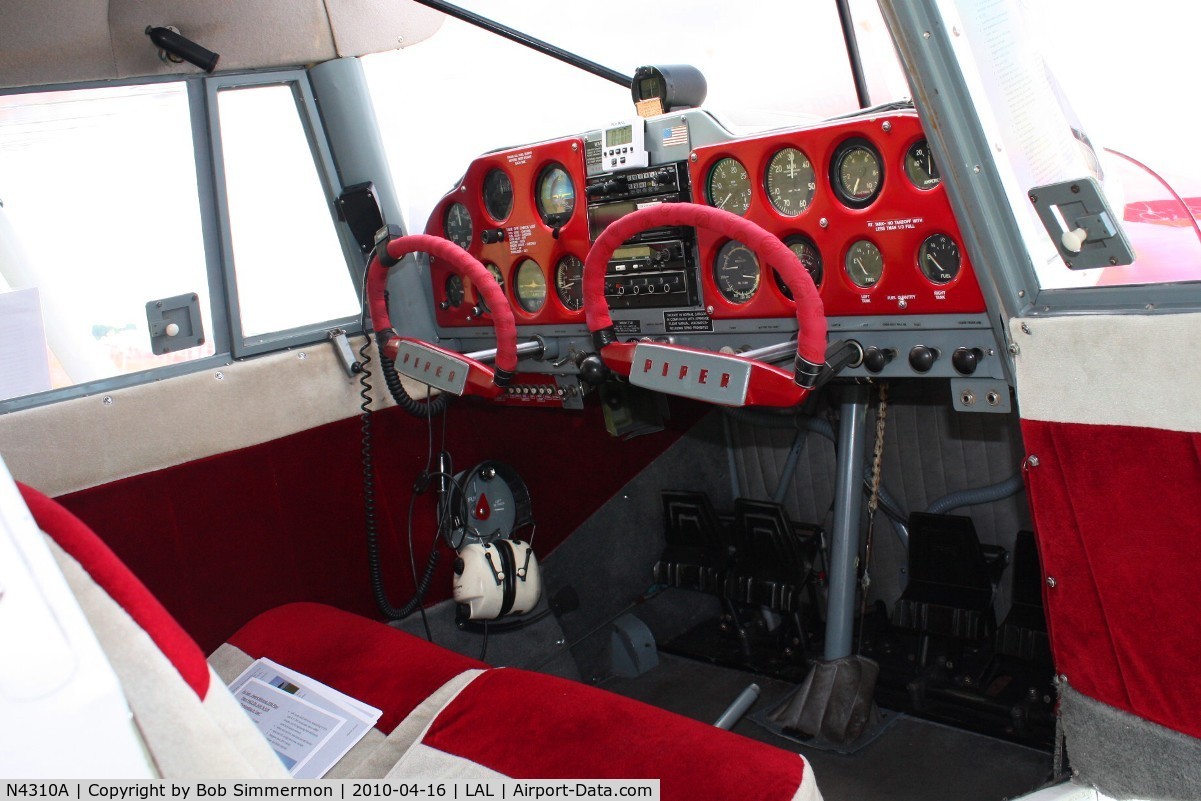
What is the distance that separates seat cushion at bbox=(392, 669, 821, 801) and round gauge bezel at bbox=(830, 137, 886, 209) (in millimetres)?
1196

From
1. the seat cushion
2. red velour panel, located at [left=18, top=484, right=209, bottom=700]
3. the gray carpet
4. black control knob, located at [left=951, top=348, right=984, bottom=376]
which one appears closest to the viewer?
red velour panel, located at [left=18, top=484, right=209, bottom=700]

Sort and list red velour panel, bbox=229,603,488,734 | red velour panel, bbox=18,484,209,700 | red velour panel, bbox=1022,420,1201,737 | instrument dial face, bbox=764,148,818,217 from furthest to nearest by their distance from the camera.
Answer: instrument dial face, bbox=764,148,818,217
red velour panel, bbox=229,603,488,734
red velour panel, bbox=1022,420,1201,737
red velour panel, bbox=18,484,209,700

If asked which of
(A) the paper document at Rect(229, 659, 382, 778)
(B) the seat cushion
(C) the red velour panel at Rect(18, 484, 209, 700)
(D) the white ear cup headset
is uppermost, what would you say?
→ (C) the red velour panel at Rect(18, 484, 209, 700)

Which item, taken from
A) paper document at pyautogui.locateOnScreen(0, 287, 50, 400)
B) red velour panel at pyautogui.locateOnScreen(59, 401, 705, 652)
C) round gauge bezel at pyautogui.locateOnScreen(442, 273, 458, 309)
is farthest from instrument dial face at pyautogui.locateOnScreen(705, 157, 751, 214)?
paper document at pyautogui.locateOnScreen(0, 287, 50, 400)

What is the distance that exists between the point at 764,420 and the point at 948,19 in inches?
84.0

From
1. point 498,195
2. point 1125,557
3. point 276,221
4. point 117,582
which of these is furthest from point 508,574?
point 117,582

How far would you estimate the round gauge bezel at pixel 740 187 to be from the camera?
2.36 m

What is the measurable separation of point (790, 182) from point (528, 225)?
802 mm

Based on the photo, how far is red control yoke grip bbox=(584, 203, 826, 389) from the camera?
185 centimetres

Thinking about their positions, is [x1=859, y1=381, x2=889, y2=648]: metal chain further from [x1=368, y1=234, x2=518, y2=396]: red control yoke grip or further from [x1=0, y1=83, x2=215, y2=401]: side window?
[x1=0, y1=83, x2=215, y2=401]: side window

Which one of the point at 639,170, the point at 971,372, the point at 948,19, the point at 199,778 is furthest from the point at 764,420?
the point at 199,778

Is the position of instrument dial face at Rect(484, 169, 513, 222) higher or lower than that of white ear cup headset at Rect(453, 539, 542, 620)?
higher

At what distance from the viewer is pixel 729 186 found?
7.91 ft

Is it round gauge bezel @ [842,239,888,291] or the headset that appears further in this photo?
the headset
